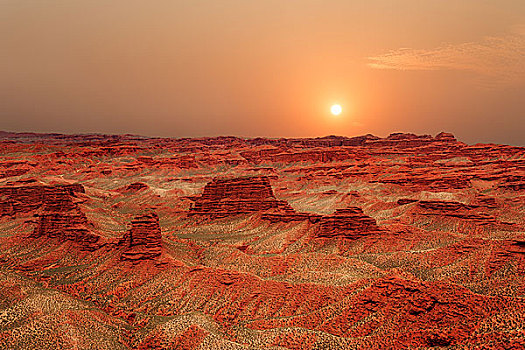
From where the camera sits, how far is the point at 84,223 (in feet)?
142

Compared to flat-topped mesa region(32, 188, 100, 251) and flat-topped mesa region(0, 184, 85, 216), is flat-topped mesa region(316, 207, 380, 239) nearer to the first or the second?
flat-topped mesa region(32, 188, 100, 251)

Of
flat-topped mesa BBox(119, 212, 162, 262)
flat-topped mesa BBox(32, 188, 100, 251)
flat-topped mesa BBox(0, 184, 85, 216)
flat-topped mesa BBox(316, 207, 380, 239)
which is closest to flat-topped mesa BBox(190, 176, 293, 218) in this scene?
flat-topped mesa BBox(316, 207, 380, 239)

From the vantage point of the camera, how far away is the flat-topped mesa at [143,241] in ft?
113

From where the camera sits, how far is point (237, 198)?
64.4 metres

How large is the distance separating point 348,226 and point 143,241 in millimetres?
26819

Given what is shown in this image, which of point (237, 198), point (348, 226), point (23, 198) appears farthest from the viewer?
point (237, 198)

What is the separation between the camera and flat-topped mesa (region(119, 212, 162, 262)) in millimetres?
34344

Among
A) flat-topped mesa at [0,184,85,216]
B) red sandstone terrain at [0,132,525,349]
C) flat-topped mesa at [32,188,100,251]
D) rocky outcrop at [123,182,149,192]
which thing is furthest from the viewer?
rocky outcrop at [123,182,149,192]

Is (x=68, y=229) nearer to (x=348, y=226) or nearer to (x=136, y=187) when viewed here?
(x=348, y=226)

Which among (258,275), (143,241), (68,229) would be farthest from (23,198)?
(258,275)

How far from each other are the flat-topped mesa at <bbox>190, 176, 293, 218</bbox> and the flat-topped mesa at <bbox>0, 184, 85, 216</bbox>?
25.7 metres

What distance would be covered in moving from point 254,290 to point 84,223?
27693mm

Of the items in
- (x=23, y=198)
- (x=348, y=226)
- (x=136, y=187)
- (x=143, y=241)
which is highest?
(x=143, y=241)

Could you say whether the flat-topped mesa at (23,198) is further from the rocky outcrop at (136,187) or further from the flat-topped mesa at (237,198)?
the rocky outcrop at (136,187)
